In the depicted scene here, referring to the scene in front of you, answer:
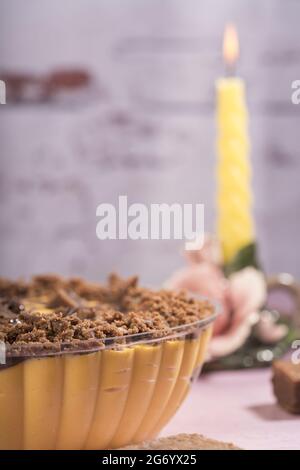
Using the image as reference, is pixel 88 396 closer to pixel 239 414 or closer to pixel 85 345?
pixel 85 345

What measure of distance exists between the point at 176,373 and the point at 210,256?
0.97 feet

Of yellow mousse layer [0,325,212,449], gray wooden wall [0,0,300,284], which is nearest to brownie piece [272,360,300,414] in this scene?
yellow mousse layer [0,325,212,449]

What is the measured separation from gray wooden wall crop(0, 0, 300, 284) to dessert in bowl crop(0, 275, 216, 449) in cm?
88

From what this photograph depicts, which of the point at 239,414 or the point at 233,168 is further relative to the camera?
the point at 233,168

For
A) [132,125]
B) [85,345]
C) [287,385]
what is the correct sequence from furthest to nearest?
1. [132,125]
2. [287,385]
3. [85,345]

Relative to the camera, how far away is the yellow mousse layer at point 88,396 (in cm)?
54

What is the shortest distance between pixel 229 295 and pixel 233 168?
0.16 m

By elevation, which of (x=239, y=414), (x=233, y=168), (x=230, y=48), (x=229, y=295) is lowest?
(x=239, y=414)

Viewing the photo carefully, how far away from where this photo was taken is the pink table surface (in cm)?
64

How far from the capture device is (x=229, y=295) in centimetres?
88

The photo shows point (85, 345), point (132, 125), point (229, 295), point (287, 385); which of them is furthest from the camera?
point (132, 125)

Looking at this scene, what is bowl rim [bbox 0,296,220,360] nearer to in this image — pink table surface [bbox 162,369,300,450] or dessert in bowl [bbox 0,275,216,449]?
dessert in bowl [bbox 0,275,216,449]

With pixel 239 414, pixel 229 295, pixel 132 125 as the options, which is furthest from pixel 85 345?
pixel 132 125

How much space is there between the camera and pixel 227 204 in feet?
3.07
